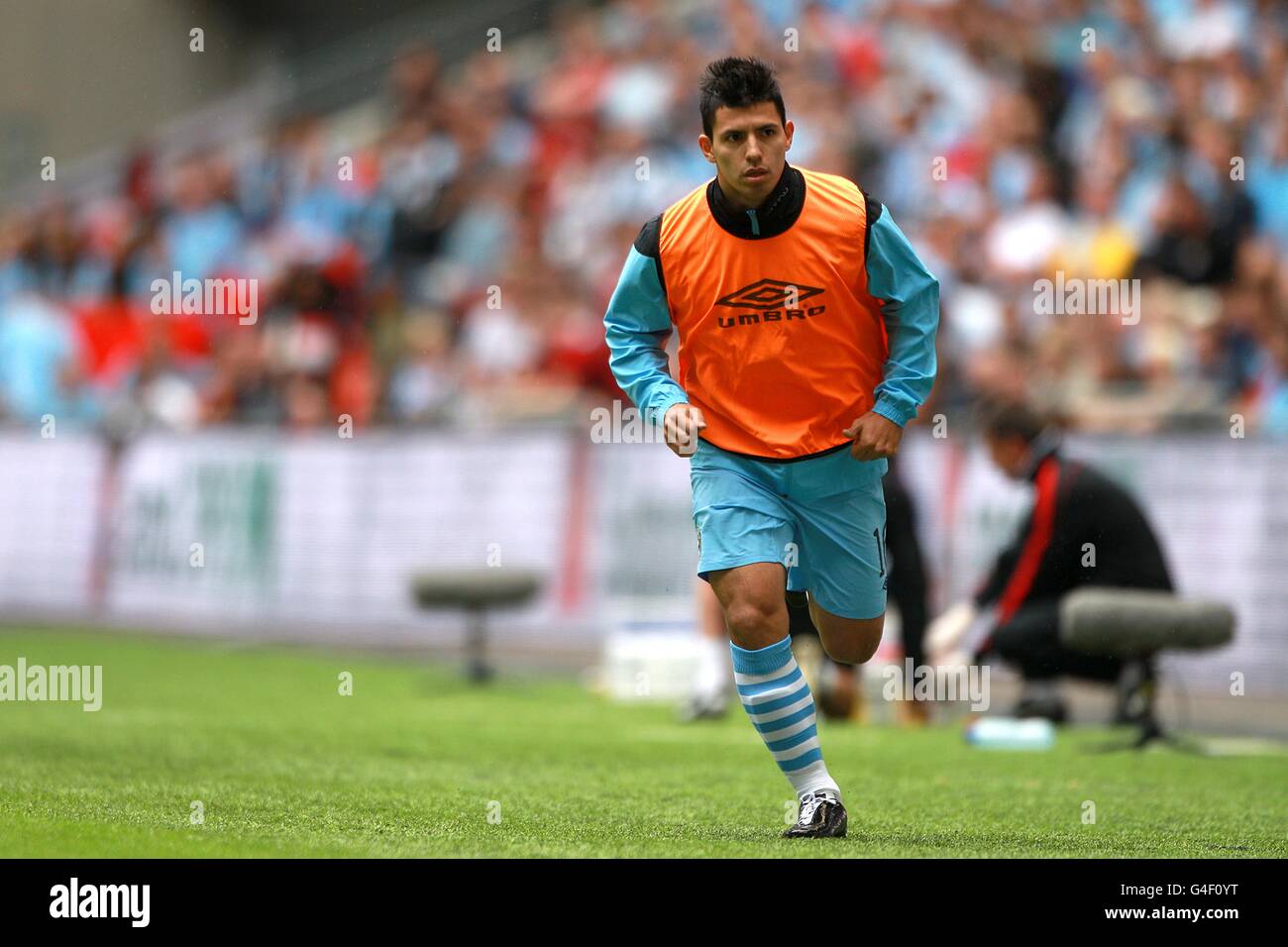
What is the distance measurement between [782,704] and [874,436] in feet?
3.25

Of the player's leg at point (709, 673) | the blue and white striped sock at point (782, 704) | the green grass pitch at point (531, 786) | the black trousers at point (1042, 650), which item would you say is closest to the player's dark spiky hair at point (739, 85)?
the blue and white striped sock at point (782, 704)

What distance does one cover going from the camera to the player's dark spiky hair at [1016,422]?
11.6m

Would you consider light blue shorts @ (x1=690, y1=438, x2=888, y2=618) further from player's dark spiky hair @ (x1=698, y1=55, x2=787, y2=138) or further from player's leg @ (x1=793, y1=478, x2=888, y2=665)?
player's dark spiky hair @ (x1=698, y1=55, x2=787, y2=138)

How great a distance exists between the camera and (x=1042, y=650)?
1150 centimetres

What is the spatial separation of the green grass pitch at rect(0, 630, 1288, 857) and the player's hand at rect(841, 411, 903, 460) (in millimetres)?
1343

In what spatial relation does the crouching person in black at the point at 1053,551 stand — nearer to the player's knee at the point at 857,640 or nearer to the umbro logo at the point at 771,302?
the player's knee at the point at 857,640

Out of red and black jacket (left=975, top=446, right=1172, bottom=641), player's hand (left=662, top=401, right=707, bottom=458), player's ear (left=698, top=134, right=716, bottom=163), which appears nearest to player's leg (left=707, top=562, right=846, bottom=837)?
player's hand (left=662, top=401, right=707, bottom=458)

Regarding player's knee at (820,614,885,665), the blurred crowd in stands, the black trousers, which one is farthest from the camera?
the blurred crowd in stands

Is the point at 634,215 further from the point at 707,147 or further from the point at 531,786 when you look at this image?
the point at 707,147

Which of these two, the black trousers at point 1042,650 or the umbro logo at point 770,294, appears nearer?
the umbro logo at point 770,294

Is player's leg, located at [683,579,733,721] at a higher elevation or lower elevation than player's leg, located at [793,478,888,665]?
lower

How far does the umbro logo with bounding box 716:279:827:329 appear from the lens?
6.93 metres

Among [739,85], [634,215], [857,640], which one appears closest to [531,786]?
[857,640]
